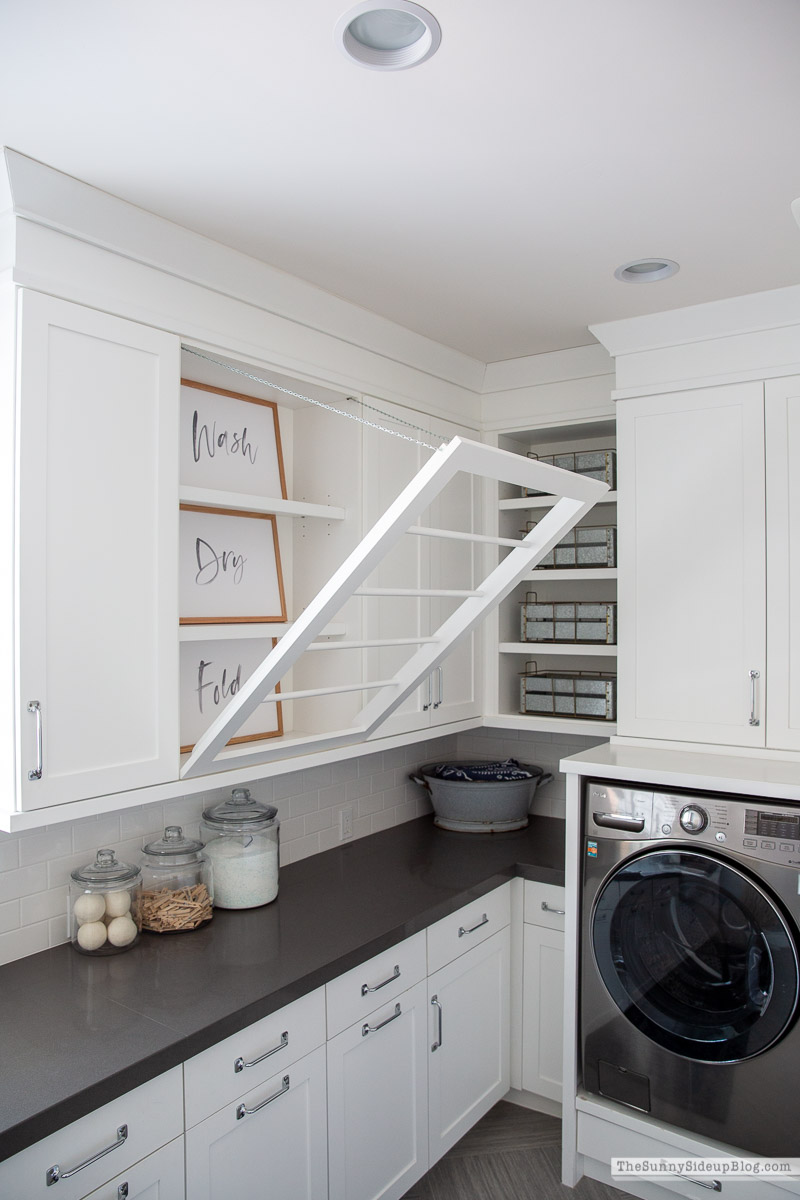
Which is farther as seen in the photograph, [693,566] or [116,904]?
[693,566]

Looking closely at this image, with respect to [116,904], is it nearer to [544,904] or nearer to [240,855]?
[240,855]

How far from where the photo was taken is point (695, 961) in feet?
7.32

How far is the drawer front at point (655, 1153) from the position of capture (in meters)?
2.15

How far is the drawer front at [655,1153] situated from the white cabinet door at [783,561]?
113cm

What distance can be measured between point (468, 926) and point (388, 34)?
2.27 metres

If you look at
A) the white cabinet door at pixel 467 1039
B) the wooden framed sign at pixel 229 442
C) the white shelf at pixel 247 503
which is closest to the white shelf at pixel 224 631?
the white shelf at pixel 247 503

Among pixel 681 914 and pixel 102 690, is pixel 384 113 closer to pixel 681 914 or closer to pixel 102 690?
pixel 102 690

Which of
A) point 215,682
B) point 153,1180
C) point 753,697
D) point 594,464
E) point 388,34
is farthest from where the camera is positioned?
point 594,464

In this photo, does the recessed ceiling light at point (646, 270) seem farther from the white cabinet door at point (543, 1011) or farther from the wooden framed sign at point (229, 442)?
the white cabinet door at point (543, 1011)

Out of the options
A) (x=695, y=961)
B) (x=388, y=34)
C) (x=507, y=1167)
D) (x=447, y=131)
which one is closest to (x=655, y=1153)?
(x=507, y=1167)

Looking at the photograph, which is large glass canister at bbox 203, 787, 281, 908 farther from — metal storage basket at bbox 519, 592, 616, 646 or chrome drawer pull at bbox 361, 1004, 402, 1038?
metal storage basket at bbox 519, 592, 616, 646

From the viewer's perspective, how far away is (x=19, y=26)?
122cm

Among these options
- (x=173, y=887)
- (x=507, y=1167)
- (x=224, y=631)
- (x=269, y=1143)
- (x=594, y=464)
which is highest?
(x=594, y=464)

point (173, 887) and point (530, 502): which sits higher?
point (530, 502)
